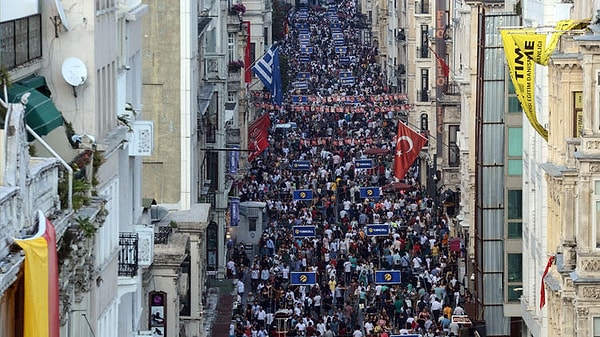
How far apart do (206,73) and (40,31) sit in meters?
41.0

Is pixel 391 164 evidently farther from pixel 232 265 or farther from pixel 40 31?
pixel 40 31

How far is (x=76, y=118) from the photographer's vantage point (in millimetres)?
35156

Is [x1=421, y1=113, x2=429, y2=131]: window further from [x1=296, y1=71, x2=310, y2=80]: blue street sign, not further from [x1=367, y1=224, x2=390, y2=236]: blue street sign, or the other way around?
[x1=296, y1=71, x2=310, y2=80]: blue street sign

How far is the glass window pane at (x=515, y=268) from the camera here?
59.9m

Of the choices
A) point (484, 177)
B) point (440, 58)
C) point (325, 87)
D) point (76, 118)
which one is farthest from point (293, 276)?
point (325, 87)

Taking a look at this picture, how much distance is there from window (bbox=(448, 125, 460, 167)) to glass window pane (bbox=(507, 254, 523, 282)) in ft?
85.7

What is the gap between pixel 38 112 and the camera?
2966cm

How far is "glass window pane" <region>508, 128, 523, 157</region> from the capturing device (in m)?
61.5

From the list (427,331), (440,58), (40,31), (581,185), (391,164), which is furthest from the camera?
(391,164)

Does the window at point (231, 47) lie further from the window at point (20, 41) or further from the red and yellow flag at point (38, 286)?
the red and yellow flag at point (38, 286)

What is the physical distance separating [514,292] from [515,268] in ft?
2.48

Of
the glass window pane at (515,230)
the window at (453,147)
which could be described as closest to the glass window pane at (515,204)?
the glass window pane at (515,230)

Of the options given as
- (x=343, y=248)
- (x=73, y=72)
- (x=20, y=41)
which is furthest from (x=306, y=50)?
(x=20, y=41)

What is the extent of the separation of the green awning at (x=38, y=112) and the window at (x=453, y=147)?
186 feet
